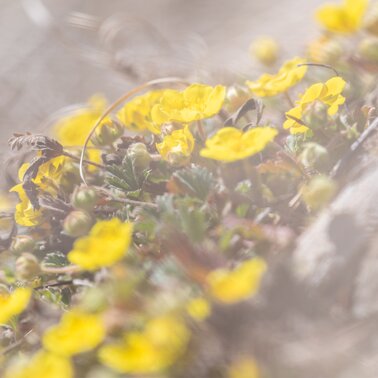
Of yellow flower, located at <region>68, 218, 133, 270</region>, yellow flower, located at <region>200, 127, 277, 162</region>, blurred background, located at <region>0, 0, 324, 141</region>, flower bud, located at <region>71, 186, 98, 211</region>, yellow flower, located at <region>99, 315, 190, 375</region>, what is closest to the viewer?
yellow flower, located at <region>99, 315, 190, 375</region>

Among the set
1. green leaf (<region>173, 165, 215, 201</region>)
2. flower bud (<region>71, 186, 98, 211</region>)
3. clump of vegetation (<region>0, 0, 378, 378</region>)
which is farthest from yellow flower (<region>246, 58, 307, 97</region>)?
flower bud (<region>71, 186, 98, 211</region>)

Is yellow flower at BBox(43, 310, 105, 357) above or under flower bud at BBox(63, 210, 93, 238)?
under

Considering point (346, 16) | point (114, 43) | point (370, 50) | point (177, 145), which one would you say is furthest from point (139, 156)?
point (114, 43)

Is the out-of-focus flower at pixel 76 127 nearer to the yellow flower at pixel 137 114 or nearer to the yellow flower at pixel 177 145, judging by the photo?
the yellow flower at pixel 137 114

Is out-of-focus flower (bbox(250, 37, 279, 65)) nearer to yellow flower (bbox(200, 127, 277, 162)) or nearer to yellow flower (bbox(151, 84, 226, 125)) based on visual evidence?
yellow flower (bbox(151, 84, 226, 125))

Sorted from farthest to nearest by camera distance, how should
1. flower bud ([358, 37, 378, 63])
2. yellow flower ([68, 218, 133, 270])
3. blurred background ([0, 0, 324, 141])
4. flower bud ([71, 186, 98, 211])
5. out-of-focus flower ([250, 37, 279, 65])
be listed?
blurred background ([0, 0, 324, 141]) → out-of-focus flower ([250, 37, 279, 65]) → flower bud ([358, 37, 378, 63]) → flower bud ([71, 186, 98, 211]) → yellow flower ([68, 218, 133, 270])

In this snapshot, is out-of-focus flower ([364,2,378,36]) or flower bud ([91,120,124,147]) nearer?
flower bud ([91,120,124,147])

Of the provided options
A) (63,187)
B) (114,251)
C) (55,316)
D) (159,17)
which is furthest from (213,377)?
(159,17)

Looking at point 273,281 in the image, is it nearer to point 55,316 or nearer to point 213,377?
point 213,377
